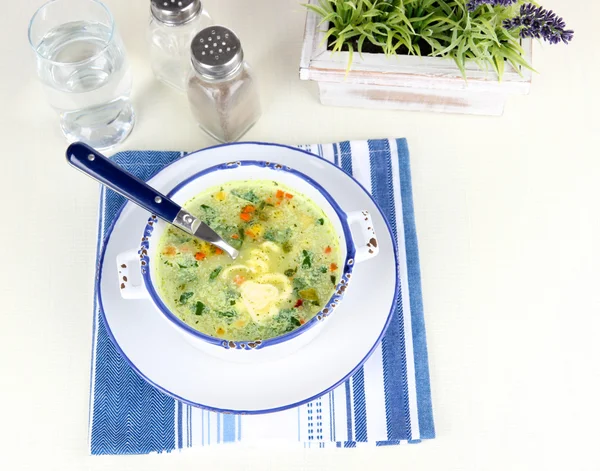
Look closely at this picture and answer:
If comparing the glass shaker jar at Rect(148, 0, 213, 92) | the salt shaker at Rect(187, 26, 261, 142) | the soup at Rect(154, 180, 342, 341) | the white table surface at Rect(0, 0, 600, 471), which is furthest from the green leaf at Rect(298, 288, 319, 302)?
the glass shaker jar at Rect(148, 0, 213, 92)

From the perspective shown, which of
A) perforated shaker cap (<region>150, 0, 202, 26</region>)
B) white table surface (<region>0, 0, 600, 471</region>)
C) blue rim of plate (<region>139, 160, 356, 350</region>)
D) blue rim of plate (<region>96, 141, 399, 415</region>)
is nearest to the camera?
blue rim of plate (<region>139, 160, 356, 350</region>)

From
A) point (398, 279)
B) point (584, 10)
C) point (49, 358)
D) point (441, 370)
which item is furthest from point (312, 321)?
point (584, 10)

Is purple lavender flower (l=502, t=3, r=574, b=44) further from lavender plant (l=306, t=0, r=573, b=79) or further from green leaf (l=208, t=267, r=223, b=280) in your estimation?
green leaf (l=208, t=267, r=223, b=280)

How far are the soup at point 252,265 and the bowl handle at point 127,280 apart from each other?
5 cm

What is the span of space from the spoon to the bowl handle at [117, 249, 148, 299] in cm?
9

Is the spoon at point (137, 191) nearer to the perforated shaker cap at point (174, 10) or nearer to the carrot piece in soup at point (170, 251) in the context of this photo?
the carrot piece in soup at point (170, 251)

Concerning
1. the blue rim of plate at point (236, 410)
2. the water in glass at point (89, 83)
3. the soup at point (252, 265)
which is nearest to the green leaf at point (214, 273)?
the soup at point (252, 265)

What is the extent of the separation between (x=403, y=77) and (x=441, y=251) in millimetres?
392

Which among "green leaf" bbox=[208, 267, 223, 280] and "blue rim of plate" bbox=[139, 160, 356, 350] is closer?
"blue rim of plate" bbox=[139, 160, 356, 350]

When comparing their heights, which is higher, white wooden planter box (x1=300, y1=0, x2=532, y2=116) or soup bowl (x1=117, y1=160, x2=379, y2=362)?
white wooden planter box (x1=300, y1=0, x2=532, y2=116)

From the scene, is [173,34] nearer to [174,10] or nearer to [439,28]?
[174,10]

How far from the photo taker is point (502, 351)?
1559 mm

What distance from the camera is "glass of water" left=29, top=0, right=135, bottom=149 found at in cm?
163

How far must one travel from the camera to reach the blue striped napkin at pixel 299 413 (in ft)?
4.76
